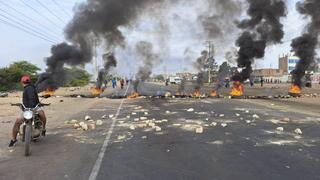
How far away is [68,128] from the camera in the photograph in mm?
15773

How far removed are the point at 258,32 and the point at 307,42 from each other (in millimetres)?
3986

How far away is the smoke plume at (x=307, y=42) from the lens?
36.4 m

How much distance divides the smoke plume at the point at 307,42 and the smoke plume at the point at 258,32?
1.58 metres

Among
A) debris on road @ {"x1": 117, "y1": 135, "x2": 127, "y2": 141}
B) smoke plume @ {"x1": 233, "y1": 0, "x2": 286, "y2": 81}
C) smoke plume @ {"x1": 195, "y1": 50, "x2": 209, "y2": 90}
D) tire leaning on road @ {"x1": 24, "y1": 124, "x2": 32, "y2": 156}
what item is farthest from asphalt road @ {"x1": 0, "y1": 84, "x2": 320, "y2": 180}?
smoke plume @ {"x1": 195, "y1": 50, "x2": 209, "y2": 90}

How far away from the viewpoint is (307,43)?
38281 mm

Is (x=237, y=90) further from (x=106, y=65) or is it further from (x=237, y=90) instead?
(x=106, y=65)

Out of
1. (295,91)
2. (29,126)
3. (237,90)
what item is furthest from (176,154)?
(295,91)

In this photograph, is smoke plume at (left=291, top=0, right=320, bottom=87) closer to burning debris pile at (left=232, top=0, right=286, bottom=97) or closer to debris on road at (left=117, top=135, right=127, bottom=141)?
burning debris pile at (left=232, top=0, right=286, bottom=97)

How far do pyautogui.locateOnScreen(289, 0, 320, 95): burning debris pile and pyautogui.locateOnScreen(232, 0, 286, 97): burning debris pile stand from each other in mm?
1598

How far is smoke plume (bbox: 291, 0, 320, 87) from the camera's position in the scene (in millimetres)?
36391

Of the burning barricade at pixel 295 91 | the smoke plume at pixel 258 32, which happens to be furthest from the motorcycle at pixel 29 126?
the burning barricade at pixel 295 91

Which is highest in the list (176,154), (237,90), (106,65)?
(106,65)

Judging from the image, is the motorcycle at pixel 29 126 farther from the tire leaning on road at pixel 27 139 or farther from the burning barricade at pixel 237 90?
the burning barricade at pixel 237 90

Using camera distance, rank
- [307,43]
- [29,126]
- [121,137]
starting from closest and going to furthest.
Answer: [29,126]
[121,137]
[307,43]
